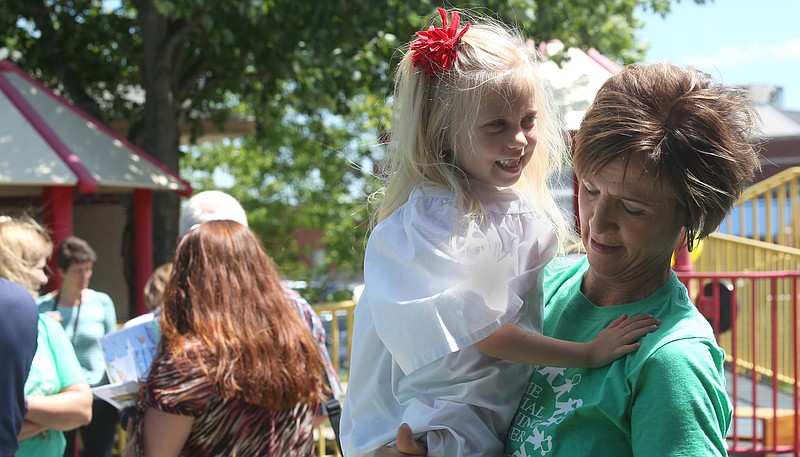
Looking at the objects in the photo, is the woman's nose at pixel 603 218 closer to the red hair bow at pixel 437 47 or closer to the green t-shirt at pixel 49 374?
the red hair bow at pixel 437 47

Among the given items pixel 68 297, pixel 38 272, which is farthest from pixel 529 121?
pixel 68 297

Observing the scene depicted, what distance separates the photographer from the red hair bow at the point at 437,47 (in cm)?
194

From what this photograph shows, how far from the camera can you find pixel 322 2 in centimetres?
870

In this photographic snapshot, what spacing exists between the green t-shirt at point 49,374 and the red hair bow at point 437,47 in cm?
227

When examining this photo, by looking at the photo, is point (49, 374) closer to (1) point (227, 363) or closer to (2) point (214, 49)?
(1) point (227, 363)

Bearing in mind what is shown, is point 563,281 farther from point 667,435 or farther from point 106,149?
point 106,149

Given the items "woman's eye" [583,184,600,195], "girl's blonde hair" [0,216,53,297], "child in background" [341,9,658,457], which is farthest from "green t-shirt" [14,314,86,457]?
"woman's eye" [583,184,600,195]

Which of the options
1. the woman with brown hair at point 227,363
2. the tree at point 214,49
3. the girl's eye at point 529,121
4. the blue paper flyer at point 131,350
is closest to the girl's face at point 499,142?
the girl's eye at point 529,121

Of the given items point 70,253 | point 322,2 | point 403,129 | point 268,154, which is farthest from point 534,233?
point 268,154

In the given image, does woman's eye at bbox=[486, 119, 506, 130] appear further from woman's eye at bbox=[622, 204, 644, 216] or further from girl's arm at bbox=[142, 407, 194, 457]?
girl's arm at bbox=[142, 407, 194, 457]

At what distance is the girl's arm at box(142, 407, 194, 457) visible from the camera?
2.86 meters

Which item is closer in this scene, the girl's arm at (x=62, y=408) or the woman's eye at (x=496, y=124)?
the woman's eye at (x=496, y=124)

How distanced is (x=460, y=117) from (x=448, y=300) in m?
0.43

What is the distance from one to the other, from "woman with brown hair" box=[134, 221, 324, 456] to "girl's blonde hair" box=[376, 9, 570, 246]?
114 cm
